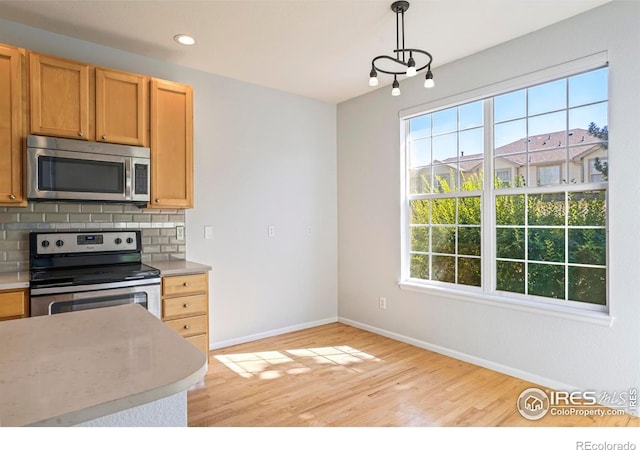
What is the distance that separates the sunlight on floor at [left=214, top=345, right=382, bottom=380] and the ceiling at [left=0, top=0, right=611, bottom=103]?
255 centimetres

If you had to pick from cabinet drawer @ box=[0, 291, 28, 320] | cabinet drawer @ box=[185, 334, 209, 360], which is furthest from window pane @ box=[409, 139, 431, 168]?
cabinet drawer @ box=[0, 291, 28, 320]

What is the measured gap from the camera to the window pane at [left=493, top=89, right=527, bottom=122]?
2912 millimetres

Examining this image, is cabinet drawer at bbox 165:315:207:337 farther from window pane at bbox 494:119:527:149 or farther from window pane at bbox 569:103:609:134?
window pane at bbox 569:103:609:134

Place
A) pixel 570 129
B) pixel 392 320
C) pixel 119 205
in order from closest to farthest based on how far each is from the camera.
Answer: pixel 570 129, pixel 119 205, pixel 392 320

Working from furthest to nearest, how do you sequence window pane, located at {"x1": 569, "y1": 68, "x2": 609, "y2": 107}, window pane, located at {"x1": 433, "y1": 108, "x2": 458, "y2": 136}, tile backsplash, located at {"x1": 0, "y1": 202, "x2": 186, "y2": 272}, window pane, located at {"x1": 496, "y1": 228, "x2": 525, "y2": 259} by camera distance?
1. window pane, located at {"x1": 433, "y1": 108, "x2": 458, "y2": 136}
2. window pane, located at {"x1": 496, "y1": 228, "x2": 525, "y2": 259}
3. tile backsplash, located at {"x1": 0, "y1": 202, "x2": 186, "y2": 272}
4. window pane, located at {"x1": 569, "y1": 68, "x2": 609, "y2": 107}

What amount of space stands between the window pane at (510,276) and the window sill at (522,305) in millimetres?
91

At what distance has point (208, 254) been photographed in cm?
351

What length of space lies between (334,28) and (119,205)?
83.7 inches

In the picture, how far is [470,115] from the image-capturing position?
326 cm

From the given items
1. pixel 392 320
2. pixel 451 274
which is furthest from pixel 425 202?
pixel 392 320

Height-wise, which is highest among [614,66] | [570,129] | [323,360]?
[614,66]

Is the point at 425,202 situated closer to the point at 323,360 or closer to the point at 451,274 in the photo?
the point at 451,274

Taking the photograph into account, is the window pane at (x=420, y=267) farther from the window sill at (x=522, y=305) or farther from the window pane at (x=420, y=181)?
the window pane at (x=420, y=181)

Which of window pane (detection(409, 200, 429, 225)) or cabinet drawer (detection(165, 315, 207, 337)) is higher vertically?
window pane (detection(409, 200, 429, 225))
